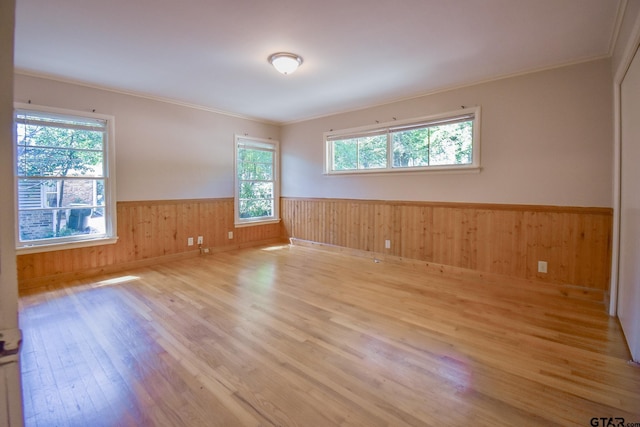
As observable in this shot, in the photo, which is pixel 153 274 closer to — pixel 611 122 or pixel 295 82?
pixel 295 82

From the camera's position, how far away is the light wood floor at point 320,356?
5.24 ft

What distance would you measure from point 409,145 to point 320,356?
11.2 ft

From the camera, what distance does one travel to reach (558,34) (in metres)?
2.65

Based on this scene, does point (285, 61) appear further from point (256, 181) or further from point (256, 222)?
point (256, 222)

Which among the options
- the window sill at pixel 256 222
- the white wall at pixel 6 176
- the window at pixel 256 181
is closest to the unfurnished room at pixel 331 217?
the white wall at pixel 6 176

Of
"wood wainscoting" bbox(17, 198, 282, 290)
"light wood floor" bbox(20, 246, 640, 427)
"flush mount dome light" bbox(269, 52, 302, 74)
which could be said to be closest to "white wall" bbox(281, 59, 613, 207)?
"light wood floor" bbox(20, 246, 640, 427)

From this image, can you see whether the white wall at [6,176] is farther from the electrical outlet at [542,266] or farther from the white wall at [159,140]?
the electrical outlet at [542,266]

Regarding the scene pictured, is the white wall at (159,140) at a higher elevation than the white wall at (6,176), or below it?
higher

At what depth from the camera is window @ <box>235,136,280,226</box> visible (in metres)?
5.71

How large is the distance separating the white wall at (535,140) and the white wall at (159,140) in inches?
118

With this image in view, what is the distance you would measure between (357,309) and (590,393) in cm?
169

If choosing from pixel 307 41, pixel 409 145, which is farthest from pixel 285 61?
pixel 409 145

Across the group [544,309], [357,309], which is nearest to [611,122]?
[544,309]

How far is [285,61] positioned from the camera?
120 inches
